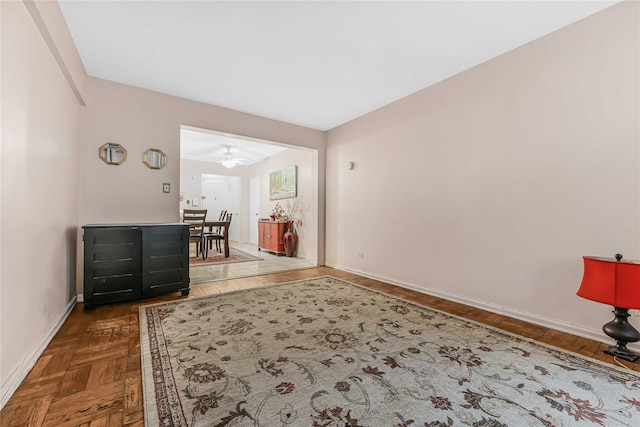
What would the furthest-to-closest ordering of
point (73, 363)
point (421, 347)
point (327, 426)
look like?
point (421, 347)
point (73, 363)
point (327, 426)

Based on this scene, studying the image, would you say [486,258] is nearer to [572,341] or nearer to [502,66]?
[572,341]

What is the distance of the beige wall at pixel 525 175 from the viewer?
6.84 ft

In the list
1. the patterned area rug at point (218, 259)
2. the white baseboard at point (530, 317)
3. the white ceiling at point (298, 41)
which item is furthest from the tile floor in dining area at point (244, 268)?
the white ceiling at point (298, 41)

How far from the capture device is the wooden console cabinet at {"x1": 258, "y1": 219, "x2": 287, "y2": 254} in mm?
6242

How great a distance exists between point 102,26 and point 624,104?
13.8 ft

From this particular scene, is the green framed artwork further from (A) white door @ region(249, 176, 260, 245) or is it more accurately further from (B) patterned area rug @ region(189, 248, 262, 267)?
(B) patterned area rug @ region(189, 248, 262, 267)

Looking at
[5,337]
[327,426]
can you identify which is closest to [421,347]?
[327,426]

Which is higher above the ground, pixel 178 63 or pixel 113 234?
pixel 178 63

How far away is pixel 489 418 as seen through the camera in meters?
1.29

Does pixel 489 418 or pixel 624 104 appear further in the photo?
pixel 624 104

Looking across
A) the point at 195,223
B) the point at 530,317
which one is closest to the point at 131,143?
the point at 195,223

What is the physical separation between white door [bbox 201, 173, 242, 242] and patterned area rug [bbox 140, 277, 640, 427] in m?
6.49

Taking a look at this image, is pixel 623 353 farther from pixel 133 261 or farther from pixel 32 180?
pixel 133 261

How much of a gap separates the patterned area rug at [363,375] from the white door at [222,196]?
21.3ft
